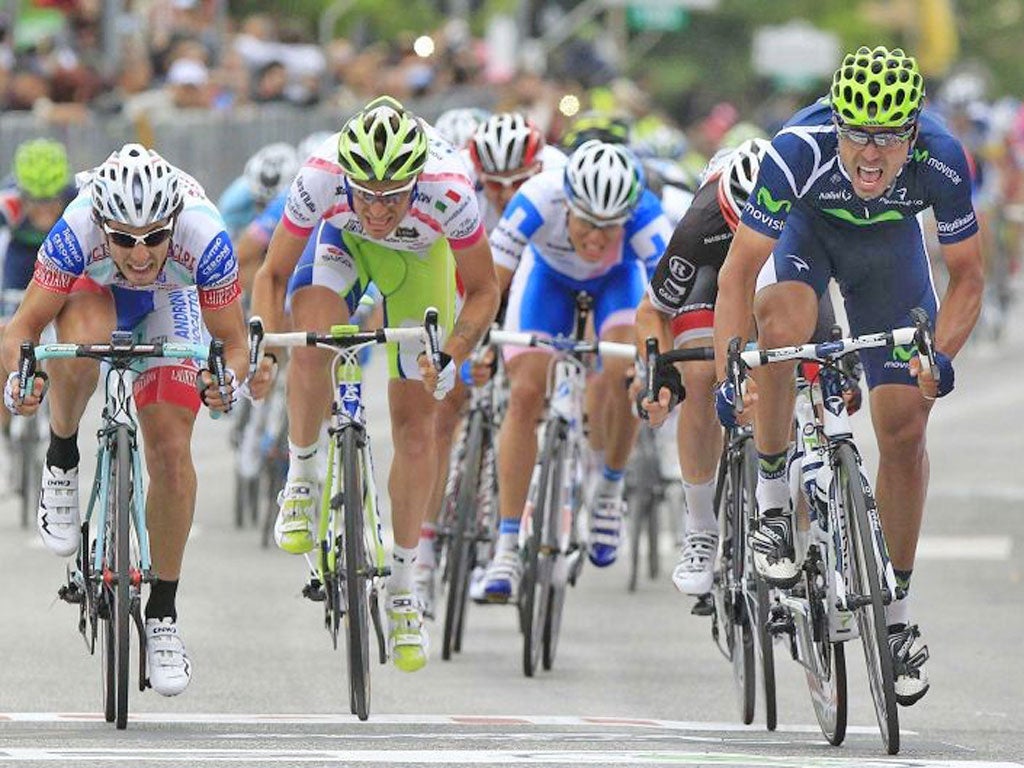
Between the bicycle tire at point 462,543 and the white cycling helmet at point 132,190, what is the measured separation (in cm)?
299

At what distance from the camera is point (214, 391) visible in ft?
32.2

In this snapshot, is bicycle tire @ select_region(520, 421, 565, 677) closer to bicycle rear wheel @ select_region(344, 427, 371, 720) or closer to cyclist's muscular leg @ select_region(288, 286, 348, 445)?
cyclist's muscular leg @ select_region(288, 286, 348, 445)

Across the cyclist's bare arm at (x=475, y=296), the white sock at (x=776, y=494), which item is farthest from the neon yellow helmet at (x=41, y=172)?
the white sock at (x=776, y=494)

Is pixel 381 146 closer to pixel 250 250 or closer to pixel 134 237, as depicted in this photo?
pixel 134 237

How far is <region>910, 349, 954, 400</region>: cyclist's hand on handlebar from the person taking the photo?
9203 millimetres

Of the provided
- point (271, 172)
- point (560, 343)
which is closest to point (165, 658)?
point (560, 343)

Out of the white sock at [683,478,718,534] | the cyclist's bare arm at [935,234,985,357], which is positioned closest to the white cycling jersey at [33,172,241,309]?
the white sock at [683,478,718,534]

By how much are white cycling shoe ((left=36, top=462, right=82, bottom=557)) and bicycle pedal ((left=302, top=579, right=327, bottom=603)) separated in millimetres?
811

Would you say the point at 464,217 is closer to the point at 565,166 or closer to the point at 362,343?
the point at 362,343

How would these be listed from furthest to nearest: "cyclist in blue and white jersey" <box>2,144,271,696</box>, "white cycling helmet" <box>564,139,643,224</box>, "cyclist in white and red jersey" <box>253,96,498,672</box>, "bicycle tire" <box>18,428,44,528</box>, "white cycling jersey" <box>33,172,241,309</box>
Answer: "bicycle tire" <box>18,428,44,528</box>, "white cycling helmet" <box>564,139,643,224</box>, "cyclist in white and red jersey" <box>253,96,498,672</box>, "white cycling jersey" <box>33,172,241,309</box>, "cyclist in blue and white jersey" <box>2,144,271,696</box>

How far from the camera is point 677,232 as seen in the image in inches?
431

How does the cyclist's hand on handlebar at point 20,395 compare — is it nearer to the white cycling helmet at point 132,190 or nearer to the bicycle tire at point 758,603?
the white cycling helmet at point 132,190

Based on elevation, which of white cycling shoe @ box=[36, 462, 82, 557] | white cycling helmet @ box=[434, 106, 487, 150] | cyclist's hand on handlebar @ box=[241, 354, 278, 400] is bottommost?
white cycling shoe @ box=[36, 462, 82, 557]

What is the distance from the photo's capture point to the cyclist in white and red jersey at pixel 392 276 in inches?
416
